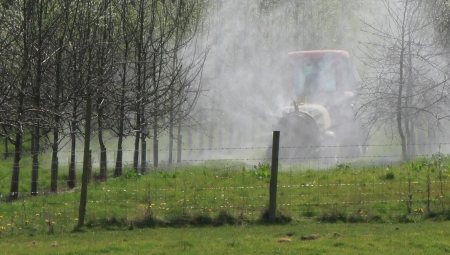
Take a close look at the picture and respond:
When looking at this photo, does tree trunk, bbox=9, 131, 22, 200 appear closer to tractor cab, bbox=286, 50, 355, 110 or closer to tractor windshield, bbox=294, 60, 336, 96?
tractor cab, bbox=286, 50, 355, 110

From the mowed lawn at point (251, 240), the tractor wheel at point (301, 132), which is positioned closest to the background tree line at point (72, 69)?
the mowed lawn at point (251, 240)

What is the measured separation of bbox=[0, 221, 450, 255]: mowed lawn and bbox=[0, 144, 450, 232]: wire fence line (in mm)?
611

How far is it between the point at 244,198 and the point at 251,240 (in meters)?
3.41

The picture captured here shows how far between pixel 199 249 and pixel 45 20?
957cm

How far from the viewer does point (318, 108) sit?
24.8 meters

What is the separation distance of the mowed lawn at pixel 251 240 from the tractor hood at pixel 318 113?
39.9 feet

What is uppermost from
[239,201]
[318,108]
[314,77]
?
[314,77]

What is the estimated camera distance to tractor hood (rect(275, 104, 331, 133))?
24266mm

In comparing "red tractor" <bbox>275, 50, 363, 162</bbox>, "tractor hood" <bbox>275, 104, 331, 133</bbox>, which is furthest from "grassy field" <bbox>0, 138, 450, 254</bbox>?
"tractor hood" <bbox>275, 104, 331, 133</bbox>

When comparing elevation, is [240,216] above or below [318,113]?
below

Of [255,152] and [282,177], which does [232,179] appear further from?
[255,152]

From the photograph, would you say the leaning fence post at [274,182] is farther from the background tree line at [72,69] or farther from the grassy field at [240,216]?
the background tree line at [72,69]

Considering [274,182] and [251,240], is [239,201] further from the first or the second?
[251,240]

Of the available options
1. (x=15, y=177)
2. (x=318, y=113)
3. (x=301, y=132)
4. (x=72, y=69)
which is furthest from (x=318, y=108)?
(x=15, y=177)
